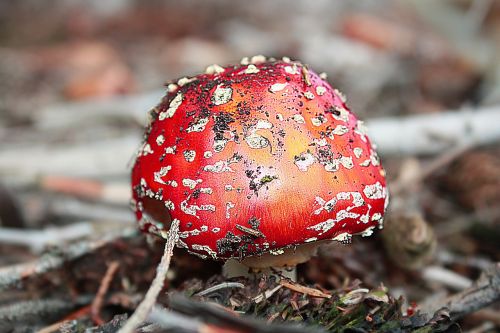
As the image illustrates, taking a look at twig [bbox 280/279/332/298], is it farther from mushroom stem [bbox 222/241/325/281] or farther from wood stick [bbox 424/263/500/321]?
wood stick [bbox 424/263/500/321]

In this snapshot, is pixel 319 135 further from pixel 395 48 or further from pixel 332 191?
pixel 395 48

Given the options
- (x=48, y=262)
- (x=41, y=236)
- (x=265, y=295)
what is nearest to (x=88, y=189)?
(x=41, y=236)

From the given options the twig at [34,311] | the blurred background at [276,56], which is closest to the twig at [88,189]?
the blurred background at [276,56]

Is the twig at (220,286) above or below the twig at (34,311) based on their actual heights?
above

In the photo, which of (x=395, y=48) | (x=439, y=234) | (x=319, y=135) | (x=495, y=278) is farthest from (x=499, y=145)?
(x=395, y=48)

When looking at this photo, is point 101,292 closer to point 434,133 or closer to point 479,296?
Result: point 479,296

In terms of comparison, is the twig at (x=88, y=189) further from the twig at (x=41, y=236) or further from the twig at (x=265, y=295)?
the twig at (x=265, y=295)

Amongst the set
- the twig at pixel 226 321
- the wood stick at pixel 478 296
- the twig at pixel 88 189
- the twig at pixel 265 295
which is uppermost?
the twig at pixel 88 189

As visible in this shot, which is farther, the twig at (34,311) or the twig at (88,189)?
the twig at (88,189)
